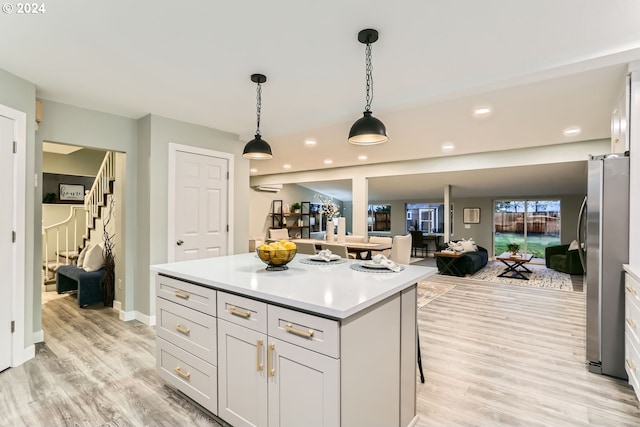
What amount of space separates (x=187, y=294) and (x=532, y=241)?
10.5m

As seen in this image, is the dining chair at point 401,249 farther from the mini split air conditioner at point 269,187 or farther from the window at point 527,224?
the window at point 527,224

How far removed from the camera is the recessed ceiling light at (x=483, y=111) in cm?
345

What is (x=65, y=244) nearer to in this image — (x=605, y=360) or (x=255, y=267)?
(x=255, y=267)

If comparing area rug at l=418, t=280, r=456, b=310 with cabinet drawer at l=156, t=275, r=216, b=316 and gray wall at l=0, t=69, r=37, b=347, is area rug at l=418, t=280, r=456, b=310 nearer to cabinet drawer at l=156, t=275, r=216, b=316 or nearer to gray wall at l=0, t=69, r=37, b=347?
cabinet drawer at l=156, t=275, r=216, b=316

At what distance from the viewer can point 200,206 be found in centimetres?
425

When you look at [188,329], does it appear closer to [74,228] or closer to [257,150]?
[257,150]

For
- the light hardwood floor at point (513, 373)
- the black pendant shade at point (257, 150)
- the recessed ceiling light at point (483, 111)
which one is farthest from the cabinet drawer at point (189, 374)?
the recessed ceiling light at point (483, 111)

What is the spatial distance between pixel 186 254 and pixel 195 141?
4.85 ft

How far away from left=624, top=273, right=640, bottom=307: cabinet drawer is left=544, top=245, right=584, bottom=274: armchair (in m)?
5.41

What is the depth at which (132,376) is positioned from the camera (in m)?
2.53

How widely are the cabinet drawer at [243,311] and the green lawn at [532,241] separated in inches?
405

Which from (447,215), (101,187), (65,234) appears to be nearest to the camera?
(101,187)

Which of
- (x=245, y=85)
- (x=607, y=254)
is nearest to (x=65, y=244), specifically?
(x=245, y=85)

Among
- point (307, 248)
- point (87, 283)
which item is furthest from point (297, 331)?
point (87, 283)
